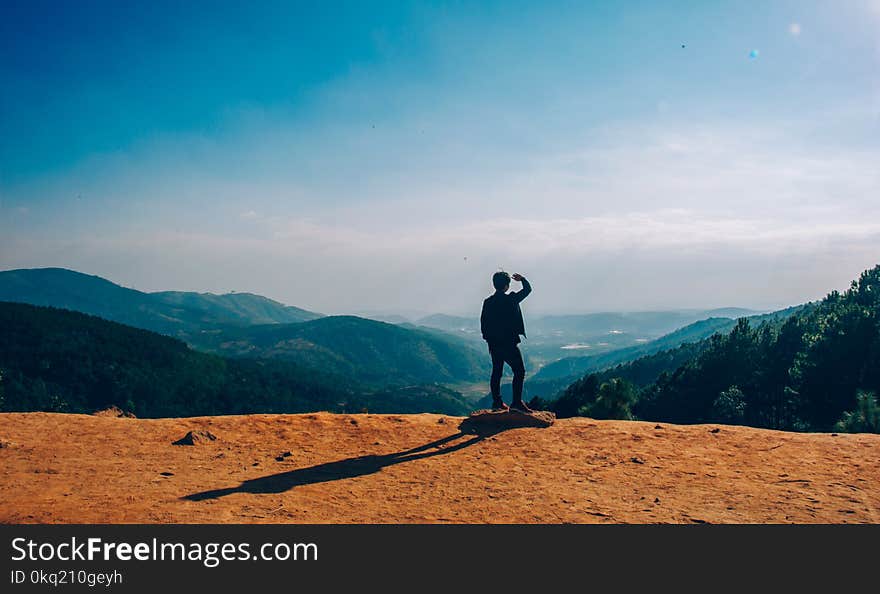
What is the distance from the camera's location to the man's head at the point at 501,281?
45.1 ft

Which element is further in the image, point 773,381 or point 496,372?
point 773,381

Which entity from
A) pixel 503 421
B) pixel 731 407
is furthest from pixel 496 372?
pixel 731 407

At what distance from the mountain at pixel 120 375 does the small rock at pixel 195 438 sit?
421ft

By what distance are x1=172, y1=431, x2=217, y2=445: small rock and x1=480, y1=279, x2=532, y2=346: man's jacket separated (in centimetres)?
775

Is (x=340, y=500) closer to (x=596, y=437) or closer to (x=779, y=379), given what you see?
(x=596, y=437)

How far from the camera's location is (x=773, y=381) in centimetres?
5616

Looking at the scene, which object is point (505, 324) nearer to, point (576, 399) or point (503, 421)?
point (503, 421)

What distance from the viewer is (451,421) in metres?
15.1

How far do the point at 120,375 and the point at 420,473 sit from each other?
152 metres

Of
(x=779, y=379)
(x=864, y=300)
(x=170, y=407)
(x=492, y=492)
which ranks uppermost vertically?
(x=864, y=300)

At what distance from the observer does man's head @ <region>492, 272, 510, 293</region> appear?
13.7 metres

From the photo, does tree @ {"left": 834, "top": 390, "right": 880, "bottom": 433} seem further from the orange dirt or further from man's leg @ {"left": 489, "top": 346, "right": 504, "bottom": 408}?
man's leg @ {"left": 489, "top": 346, "right": 504, "bottom": 408}

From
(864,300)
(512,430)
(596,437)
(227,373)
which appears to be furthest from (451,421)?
(227,373)
